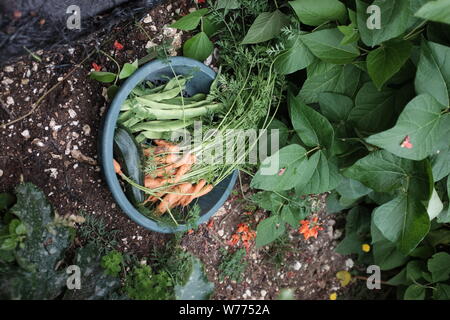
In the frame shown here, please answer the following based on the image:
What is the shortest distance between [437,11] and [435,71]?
0.82 feet

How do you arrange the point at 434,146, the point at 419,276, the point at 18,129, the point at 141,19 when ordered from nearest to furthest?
the point at 434,146
the point at 18,129
the point at 141,19
the point at 419,276

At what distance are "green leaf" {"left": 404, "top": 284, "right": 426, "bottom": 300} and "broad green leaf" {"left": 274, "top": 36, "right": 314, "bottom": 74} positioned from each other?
3.23 ft

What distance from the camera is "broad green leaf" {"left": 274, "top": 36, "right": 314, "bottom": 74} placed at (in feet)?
4.57

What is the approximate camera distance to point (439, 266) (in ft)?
5.82

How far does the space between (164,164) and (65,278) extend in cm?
42

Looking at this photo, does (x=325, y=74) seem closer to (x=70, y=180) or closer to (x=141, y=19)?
(x=141, y=19)

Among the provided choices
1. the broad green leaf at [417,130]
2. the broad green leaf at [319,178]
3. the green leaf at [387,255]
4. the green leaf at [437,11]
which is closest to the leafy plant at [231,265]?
the broad green leaf at [319,178]

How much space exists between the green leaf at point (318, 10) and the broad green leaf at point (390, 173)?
391 mm

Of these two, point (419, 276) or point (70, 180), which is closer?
point (70, 180)

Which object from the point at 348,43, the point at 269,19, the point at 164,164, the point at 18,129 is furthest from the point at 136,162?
the point at 348,43

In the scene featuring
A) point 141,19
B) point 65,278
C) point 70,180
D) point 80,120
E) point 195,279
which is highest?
point 141,19

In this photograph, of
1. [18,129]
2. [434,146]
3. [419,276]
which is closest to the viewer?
[434,146]

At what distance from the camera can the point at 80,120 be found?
1.43 m

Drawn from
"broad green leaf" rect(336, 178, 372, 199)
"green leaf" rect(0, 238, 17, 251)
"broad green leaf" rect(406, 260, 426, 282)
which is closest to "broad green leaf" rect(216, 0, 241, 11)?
"broad green leaf" rect(336, 178, 372, 199)
